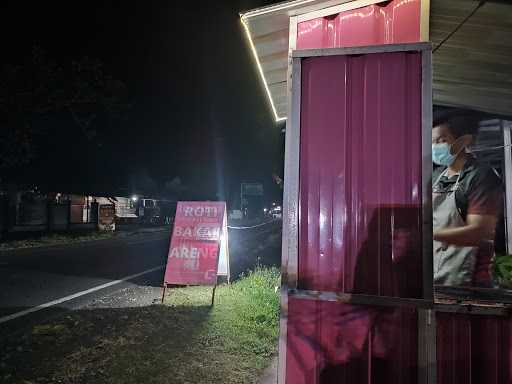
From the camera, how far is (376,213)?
8.65ft

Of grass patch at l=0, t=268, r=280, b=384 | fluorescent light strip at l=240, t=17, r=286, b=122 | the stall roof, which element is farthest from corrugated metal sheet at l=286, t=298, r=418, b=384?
fluorescent light strip at l=240, t=17, r=286, b=122

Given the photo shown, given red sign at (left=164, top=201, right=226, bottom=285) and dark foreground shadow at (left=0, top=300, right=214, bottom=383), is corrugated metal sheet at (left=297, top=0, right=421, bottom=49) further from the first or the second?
red sign at (left=164, top=201, right=226, bottom=285)

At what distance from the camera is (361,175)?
268cm

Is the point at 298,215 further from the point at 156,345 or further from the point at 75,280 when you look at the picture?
the point at 75,280

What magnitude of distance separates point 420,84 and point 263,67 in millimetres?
2100

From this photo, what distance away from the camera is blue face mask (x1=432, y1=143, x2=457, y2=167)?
166 inches

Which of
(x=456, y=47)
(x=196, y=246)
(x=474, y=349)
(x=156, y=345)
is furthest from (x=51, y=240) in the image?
(x=474, y=349)

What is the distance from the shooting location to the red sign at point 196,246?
6941 millimetres

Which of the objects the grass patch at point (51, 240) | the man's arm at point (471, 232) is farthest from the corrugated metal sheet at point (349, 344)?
the grass patch at point (51, 240)

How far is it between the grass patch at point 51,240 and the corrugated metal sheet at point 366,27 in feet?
54.2

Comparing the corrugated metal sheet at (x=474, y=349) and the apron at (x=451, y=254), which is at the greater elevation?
the apron at (x=451, y=254)

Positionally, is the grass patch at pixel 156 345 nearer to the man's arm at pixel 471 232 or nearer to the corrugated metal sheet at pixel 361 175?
the corrugated metal sheet at pixel 361 175

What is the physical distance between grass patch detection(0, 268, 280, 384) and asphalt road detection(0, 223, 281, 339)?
0.72 m

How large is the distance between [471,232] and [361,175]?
1536 millimetres
